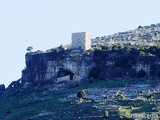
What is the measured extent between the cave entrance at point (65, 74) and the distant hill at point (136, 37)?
41.4 ft

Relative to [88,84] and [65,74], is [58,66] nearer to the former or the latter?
[65,74]

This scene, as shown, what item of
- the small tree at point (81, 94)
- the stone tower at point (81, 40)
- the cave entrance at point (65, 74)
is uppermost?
the stone tower at point (81, 40)

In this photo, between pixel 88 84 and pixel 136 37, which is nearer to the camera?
pixel 88 84

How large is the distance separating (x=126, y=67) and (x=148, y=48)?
15.0ft

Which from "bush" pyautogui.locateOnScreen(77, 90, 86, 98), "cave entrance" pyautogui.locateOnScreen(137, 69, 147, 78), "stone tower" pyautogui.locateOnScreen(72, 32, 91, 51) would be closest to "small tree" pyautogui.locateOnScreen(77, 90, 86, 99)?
"bush" pyautogui.locateOnScreen(77, 90, 86, 98)

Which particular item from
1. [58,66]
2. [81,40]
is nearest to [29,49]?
[81,40]

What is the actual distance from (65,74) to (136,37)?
75.5 feet

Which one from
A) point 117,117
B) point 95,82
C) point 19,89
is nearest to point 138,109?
point 117,117

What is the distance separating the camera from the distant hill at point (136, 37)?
127125 mm

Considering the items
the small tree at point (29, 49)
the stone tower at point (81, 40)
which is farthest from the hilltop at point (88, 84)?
the stone tower at point (81, 40)

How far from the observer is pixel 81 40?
117312 mm

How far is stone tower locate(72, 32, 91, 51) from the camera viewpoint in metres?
117

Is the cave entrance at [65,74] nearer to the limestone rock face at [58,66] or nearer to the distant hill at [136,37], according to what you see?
the limestone rock face at [58,66]

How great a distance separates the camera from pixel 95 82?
108625 millimetres
